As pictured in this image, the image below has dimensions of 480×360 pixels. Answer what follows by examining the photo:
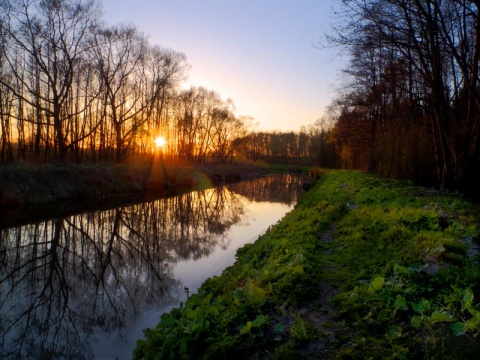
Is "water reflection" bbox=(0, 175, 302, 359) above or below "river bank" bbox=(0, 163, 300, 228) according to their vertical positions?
below

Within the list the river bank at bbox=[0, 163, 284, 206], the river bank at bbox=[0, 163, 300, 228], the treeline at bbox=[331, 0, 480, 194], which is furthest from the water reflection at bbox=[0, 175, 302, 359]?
the treeline at bbox=[331, 0, 480, 194]

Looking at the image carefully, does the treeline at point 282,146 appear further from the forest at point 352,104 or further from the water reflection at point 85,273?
the water reflection at point 85,273

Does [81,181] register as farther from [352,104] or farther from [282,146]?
[282,146]

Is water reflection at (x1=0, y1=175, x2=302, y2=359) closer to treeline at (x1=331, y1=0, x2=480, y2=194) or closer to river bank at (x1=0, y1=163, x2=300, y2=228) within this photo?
river bank at (x1=0, y1=163, x2=300, y2=228)

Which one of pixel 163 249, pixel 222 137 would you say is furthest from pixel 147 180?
pixel 222 137

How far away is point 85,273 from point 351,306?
22.3 feet

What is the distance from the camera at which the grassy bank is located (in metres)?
3.15

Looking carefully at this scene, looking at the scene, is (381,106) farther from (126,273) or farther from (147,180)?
(126,273)

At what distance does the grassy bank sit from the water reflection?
1847 mm

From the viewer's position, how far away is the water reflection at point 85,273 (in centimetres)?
550

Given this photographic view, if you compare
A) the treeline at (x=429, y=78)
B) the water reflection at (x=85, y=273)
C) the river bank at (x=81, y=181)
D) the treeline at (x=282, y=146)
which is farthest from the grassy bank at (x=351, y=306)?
the treeline at (x=282, y=146)

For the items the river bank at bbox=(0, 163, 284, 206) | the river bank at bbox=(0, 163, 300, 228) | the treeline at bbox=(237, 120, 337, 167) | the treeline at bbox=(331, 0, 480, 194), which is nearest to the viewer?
the treeline at bbox=(331, 0, 480, 194)

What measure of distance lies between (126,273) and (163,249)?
7.43 feet

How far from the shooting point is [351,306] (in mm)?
3854
